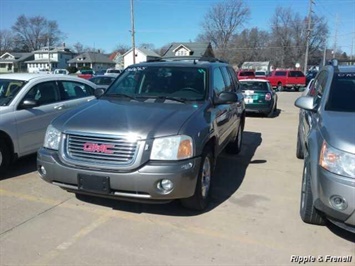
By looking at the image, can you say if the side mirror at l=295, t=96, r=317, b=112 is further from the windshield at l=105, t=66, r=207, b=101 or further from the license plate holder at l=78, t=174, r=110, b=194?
the license plate holder at l=78, t=174, r=110, b=194

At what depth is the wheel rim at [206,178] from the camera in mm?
4301

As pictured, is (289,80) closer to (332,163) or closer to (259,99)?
(259,99)

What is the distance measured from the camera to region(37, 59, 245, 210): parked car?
12.3 feet

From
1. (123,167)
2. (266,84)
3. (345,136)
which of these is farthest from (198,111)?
(266,84)

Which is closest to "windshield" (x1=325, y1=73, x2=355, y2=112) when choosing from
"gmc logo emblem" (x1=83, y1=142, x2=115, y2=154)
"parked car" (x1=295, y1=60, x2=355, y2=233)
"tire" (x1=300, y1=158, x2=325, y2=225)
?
"parked car" (x1=295, y1=60, x2=355, y2=233)

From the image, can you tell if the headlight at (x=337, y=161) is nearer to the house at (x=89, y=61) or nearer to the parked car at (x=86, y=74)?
the parked car at (x=86, y=74)

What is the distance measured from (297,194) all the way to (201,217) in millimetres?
1648

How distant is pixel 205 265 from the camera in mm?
3234

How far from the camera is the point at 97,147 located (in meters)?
3.85

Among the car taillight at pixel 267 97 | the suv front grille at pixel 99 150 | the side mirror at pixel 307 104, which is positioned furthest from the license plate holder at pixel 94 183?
the car taillight at pixel 267 97

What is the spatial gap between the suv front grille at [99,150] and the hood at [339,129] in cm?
190

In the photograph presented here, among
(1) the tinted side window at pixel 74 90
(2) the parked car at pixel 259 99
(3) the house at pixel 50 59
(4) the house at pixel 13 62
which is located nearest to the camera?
(1) the tinted side window at pixel 74 90

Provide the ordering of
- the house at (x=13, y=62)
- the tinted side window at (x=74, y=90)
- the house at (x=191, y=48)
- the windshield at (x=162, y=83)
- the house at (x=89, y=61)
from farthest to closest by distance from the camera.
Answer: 1. the house at (x=13, y=62)
2. the house at (x=89, y=61)
3. the house at (x=191, y=48)
4. the tinted side window at (x=74, y=90)
5. the windshield at (x=162, y=83)

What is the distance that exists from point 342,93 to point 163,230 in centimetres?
261
